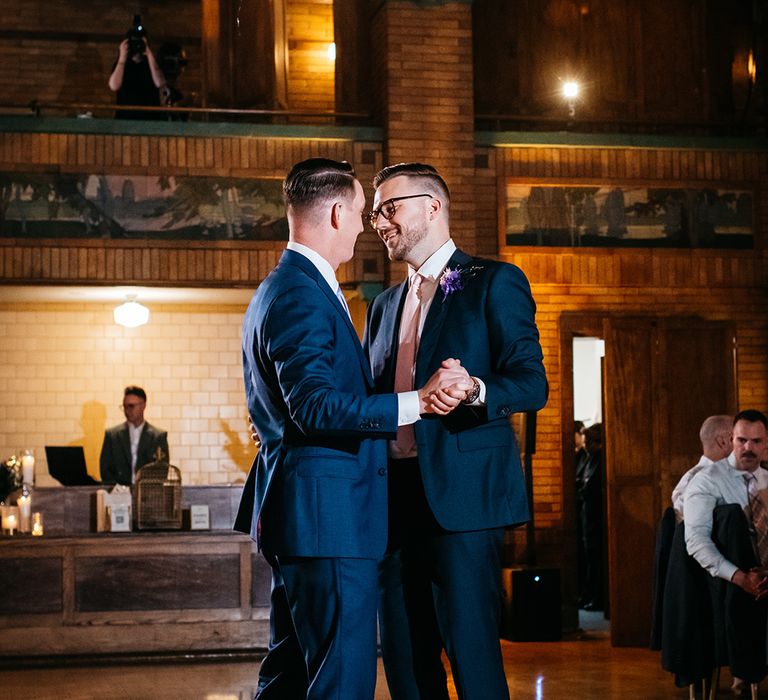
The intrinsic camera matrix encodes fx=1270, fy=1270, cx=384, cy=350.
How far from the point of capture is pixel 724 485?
6547 millimetres

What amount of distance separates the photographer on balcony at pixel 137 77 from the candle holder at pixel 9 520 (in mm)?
3665

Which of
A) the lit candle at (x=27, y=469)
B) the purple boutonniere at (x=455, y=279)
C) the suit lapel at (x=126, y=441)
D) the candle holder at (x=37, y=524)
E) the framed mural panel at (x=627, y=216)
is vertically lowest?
the candle holder at (x=37, y=524)

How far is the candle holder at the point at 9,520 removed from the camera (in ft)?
29.7

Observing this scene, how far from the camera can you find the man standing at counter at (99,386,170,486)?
1084 cm

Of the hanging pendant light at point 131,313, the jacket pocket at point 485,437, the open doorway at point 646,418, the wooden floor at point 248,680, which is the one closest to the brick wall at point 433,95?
the open doorway at point 646,418

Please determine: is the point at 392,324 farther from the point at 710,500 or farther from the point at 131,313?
the point at 131,313

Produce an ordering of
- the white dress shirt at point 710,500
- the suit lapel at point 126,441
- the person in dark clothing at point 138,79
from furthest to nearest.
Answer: the person in dark clothing at point 138,79
the suit lapel at point 126,441
the white dress shirt at point 710,500

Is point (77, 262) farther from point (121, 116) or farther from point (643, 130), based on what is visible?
point (643, 130)

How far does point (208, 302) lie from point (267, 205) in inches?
105

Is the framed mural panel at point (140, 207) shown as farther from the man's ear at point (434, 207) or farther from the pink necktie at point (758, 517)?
the man's ear at point (434, 207)

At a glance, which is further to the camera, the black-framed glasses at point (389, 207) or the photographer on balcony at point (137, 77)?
the photographer on balcony at point (137, 77)

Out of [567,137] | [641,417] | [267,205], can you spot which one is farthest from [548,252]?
[267,205]

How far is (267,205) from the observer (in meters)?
10.4

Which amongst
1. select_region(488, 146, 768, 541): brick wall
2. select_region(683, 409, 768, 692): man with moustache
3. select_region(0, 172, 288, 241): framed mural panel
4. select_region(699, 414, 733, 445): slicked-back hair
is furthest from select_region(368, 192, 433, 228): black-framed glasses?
select_region(488, 146, 768, 541): brick wall
